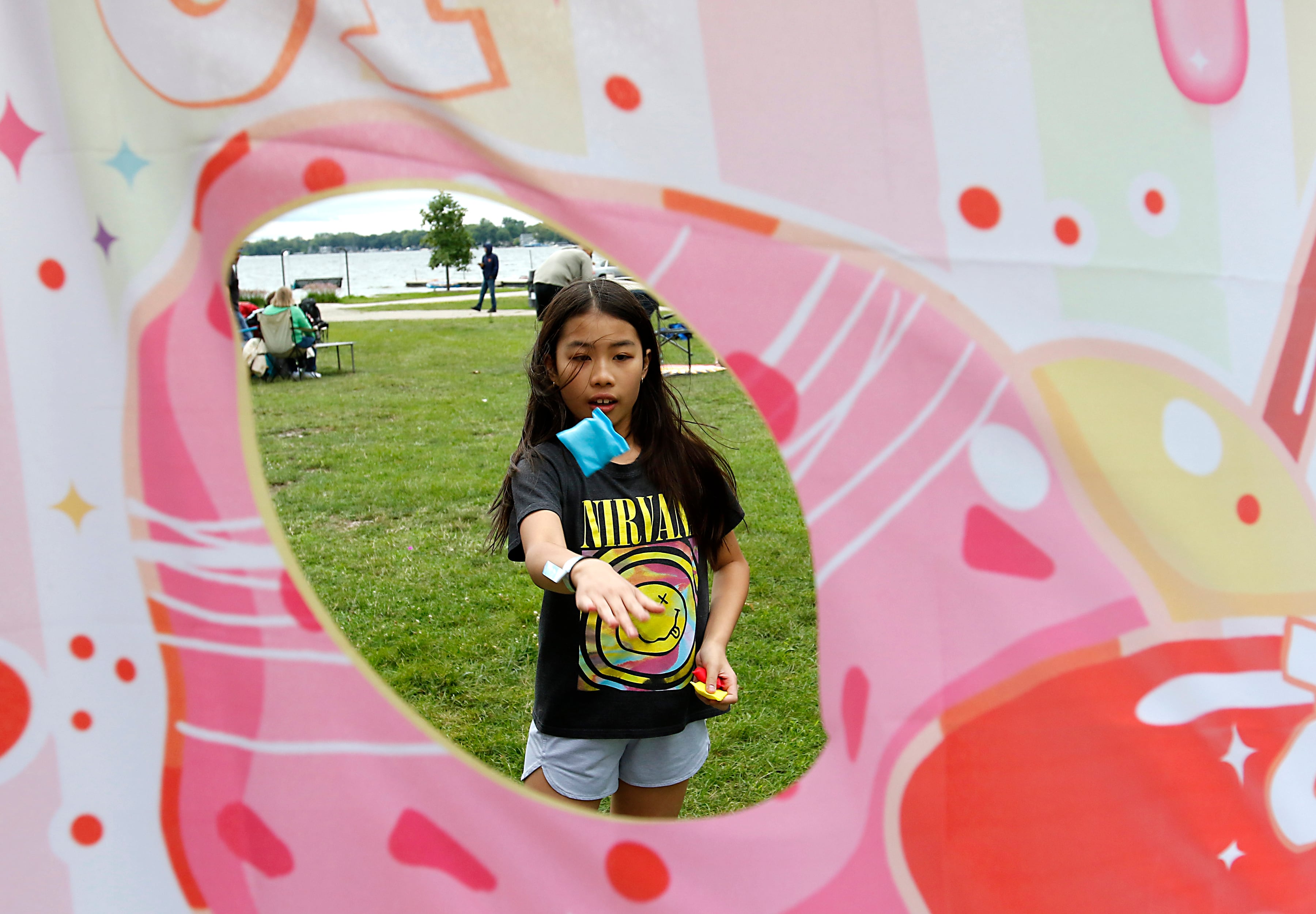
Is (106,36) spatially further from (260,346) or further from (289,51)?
(260,346)

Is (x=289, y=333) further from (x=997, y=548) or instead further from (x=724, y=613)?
(x=997, y=548)

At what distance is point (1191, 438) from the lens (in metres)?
1.48

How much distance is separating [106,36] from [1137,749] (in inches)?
66.2

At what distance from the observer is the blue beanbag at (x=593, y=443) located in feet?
6.09

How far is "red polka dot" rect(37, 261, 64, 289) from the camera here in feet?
4.42

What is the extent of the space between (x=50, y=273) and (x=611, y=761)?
118cm

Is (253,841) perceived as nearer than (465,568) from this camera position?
Yes

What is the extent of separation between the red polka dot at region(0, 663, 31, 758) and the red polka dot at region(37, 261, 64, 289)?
0.52m

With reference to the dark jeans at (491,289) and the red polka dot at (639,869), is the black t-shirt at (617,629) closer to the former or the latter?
the red polka dot at (639,869)

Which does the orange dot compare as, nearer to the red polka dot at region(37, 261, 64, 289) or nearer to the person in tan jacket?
the red polka dot at region(37, 261, 64, 289)

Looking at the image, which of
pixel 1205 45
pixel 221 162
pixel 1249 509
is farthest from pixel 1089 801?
pixel 221 162

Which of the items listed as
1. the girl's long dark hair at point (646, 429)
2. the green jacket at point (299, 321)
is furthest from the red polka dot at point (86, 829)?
the green jacket at point (299, 321)

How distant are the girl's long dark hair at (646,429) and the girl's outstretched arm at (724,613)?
0.04 metres

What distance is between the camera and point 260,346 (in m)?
10.8
